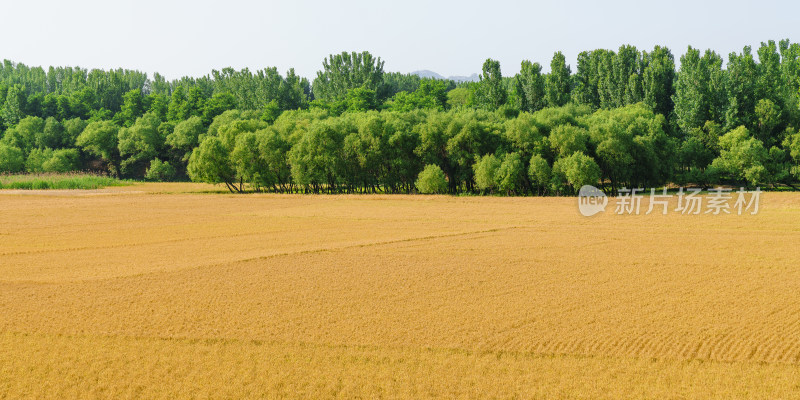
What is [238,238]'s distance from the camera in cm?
3750

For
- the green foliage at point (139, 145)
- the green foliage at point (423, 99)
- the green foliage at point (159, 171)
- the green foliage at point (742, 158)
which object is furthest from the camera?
the green foliage at point (423, 99)

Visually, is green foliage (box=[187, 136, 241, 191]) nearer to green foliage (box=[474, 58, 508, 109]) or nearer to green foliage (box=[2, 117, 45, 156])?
green foliage (box=[474, 58, 508, 109])

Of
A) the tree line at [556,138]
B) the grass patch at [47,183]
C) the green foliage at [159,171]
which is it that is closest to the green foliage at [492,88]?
the tree line at [556,138]

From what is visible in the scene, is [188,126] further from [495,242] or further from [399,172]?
[495,242]

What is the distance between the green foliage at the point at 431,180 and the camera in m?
70.3

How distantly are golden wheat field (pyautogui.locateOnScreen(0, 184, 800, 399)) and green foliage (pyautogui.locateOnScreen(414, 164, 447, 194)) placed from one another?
99.7ft

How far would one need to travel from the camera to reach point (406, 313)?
772 inches

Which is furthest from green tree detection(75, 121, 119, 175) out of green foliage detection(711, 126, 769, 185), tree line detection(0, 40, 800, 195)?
green foliage detection(711, 126, 769, 185)

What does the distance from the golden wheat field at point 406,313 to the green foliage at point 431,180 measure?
3040 centimetres

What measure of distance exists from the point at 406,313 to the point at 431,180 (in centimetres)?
5123

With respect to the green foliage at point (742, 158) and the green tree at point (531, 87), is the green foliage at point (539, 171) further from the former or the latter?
the green tree at point (531, 87)

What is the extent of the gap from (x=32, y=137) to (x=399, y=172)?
88.0m

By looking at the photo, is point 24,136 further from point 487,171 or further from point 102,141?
point 487,171

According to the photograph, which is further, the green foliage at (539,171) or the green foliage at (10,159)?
the green foliage at (10,159)
